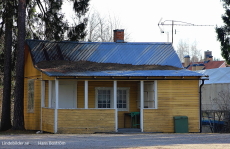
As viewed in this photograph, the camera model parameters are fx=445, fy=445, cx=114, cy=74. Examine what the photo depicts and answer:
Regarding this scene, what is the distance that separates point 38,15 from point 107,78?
Result: 7.47m

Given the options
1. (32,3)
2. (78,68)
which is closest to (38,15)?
(32,3)

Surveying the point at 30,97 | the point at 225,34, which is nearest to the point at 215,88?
the point at 225,34

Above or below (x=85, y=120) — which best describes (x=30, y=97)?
above

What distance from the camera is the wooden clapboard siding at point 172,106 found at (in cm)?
2258

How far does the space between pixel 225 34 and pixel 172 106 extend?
918cm

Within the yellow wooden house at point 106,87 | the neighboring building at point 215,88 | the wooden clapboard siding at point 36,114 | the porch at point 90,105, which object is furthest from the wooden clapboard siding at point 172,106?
the neighboring building at point 215,88

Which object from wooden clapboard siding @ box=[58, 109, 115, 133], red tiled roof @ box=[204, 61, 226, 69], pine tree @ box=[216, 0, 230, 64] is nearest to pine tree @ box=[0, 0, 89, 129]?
wooden clapboard siding @ box=[58, 109, 115, 133]

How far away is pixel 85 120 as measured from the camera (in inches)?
869

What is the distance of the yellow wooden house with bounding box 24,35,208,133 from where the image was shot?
22.1 metres

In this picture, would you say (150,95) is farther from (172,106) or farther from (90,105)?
(90,105)

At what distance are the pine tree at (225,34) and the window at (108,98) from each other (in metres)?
8.51

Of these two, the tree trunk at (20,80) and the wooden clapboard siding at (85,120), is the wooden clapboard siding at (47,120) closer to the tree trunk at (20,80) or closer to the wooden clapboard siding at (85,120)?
the wooden clapboard siding at (85,120)

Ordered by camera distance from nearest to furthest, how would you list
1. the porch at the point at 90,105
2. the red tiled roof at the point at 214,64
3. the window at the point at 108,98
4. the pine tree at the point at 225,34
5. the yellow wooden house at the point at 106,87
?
the porch at the point at 90,105, the yellow wooden house at the point at 106,87, the window at the point at 108,98, the pine tree at the point at 225,34, the red tiled roof at the point at 214,64

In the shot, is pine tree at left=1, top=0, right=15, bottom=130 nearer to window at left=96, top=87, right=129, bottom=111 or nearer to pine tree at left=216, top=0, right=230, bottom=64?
window at left=96, top=87, right=129, bottom=111
